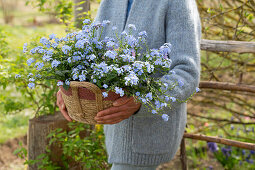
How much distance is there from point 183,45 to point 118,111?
0.43m

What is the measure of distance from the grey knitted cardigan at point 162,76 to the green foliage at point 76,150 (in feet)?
1.86

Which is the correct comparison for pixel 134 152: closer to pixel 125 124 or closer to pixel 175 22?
pixel 125 124

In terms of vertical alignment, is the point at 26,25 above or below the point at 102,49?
above

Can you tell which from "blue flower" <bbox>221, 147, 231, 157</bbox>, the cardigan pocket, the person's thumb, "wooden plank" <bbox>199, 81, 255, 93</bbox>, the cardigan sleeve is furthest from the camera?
"blue flower" <bbox>221, 147, 231, 157</bbox>

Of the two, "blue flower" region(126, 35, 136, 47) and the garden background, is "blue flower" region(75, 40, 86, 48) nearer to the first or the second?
"blue flower" region(126, 35, 136, 47)

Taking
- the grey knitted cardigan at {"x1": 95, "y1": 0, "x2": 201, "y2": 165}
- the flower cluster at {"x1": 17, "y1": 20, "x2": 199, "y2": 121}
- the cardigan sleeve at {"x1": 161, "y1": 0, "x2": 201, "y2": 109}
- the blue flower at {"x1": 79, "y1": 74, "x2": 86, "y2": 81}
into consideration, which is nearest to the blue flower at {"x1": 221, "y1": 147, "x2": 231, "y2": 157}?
the grey knitted cardigan at {"x1": 95, "y1": 0, "x2": 201, "y2": 165}

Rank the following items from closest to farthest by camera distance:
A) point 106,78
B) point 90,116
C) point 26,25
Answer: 1. point 106,78
2. point 90,116
3. point 26,25

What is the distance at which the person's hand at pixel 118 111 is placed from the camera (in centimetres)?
115

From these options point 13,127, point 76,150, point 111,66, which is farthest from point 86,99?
point 13,127

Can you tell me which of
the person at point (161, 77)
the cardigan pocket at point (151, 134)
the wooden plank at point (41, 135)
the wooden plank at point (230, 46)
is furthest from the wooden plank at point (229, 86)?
the wooden plank at point (41, 135)

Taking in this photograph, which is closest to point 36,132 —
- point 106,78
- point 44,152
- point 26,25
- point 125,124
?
point 44,152

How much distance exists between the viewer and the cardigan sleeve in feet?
4.15

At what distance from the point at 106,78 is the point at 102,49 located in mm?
195

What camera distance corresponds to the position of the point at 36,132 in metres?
2.28
